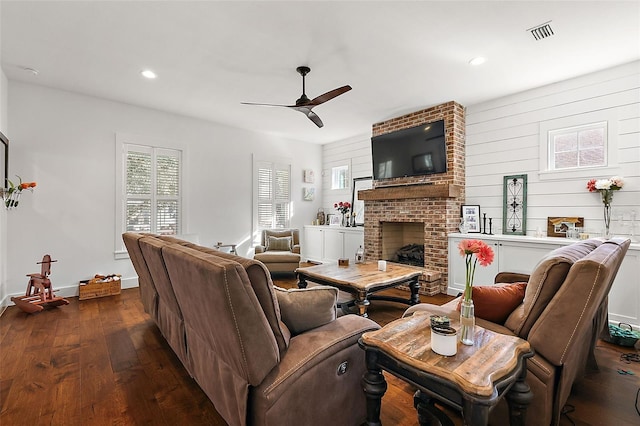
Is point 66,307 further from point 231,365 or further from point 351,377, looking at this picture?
point 351,377

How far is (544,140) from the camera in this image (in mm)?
3885

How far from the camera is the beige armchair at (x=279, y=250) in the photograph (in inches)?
207

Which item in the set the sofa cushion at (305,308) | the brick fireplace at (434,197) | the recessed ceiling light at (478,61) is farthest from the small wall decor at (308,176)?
the sofa cushion at (305,308)

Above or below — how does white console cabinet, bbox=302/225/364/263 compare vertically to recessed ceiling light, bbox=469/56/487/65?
below

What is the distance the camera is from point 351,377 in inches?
62.7

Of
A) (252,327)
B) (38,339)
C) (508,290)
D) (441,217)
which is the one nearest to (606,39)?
(441,217)

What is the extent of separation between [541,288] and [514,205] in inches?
120

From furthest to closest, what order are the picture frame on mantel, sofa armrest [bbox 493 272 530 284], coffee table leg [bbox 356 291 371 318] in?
1. the picture frame on mantel
2. coffee table leg [bbox 356 291 371 318]
3. sofa armrest [bbox 493 272 530 284]

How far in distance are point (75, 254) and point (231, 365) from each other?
4113 mm

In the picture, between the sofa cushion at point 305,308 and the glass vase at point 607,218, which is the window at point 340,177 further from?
the sofa cushion at point 305,308

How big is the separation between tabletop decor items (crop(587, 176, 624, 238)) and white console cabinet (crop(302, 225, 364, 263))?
335 centimetres

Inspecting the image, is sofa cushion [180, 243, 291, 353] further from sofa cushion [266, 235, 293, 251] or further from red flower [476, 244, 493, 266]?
sofa cushion [266, 235, 293, 251]

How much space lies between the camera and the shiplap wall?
330 centimetres

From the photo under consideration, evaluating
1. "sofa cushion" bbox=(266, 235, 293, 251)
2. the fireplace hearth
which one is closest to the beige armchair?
"sofa cushion" bbox=(266, 235, 293, 251)
